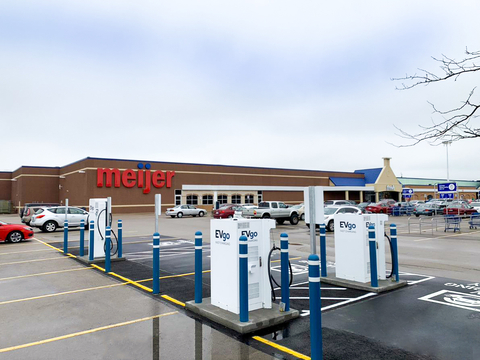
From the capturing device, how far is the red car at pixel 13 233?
16766 millimetres

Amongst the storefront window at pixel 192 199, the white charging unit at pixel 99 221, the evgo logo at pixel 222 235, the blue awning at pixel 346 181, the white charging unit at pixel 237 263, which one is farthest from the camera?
the blue awning at pixel 346 181

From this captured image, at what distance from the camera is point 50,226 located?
22562 mm

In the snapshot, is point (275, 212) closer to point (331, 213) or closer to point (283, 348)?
point (331, 213)

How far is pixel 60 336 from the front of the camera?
17.4 feet

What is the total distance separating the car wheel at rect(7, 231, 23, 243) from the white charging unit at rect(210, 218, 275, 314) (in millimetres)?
14885

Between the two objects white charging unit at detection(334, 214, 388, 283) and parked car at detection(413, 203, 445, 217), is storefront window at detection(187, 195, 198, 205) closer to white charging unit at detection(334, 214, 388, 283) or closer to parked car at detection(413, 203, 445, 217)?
parked car at detection(413, 203, 445, 217)

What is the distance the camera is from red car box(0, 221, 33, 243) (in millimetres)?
16766

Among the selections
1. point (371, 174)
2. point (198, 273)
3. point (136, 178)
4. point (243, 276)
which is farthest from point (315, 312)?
point (371, 174)

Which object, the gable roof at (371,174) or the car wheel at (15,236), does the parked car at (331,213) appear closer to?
the car wheel at (15,236)

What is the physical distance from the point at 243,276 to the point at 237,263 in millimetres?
385

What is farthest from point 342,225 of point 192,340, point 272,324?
point 192,340

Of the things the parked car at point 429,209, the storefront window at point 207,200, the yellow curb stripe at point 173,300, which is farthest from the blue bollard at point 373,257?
the storefront window at point 207,200

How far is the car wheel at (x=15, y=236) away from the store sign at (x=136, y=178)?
2650 cm

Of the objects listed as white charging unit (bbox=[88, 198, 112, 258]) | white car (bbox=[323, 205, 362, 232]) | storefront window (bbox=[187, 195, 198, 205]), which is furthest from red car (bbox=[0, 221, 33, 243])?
storefront window (bbox=[187, 195, 198, 205])
